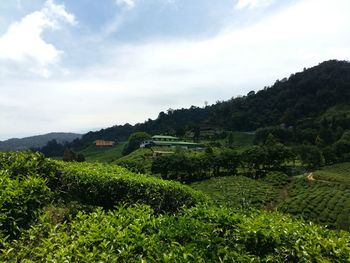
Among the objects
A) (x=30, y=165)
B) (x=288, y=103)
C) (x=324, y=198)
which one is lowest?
(x=324, y=198)

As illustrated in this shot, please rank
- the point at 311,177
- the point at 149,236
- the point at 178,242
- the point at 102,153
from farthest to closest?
the point at 102,153, the point at 311,177, the point at 178,242, the point at 149,236

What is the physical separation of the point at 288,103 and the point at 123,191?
6009 inches

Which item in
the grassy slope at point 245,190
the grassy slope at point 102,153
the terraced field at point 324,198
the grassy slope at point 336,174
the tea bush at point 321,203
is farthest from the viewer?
the grassy slope at point 102,153

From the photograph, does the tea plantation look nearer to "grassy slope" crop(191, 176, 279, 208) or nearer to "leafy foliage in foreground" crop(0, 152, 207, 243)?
"leafy foliage in foreground" crop(0, 152, 207, 243)

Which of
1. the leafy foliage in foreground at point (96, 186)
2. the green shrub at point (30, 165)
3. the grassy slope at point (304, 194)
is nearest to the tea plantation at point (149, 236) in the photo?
the leafy foliage in foreground at point (96, 186)

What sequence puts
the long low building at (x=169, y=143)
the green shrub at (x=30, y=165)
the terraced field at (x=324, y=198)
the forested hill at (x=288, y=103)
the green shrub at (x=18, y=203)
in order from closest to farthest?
the green shrub at (x=18, y=203) < the green shrub at (x=30, y=165) < the terraced field at (x=324, y=198) < the long low building at (x=169, y=143) < the forested hill at (x=288, y=103)

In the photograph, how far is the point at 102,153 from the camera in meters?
144

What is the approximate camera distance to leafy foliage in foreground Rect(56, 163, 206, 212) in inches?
364

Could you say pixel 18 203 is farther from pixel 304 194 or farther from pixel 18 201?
pixel 304 194

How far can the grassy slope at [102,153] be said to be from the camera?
126 m

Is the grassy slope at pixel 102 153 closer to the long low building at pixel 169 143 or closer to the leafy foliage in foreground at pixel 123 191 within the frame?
the long low building at pixel 169 143

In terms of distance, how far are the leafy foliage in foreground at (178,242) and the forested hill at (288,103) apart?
13249 centimetres

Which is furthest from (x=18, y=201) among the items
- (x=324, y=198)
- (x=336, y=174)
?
(x=336, y=174)

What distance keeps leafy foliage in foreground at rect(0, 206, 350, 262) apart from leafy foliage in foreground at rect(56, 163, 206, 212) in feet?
10.8
